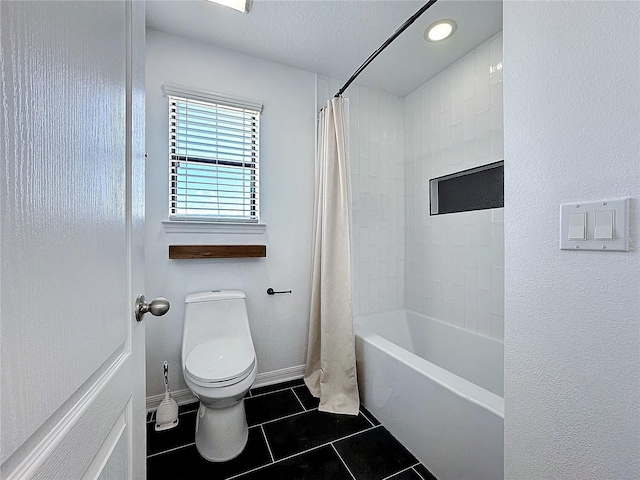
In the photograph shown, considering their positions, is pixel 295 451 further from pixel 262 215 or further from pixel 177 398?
pixel 262 215

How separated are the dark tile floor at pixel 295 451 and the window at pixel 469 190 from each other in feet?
5.34

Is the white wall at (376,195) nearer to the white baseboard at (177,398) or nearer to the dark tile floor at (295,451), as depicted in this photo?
the dark tile floor at (295,451)

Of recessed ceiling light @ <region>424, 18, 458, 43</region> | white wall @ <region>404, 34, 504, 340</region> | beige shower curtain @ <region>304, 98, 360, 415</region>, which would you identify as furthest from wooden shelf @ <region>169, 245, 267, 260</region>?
recessed ceiling light @ <region>424, 18, 458, 43</region>

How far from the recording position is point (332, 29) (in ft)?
5.90

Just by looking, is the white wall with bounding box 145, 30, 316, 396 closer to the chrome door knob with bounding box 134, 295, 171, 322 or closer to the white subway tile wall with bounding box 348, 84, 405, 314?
the white subway tile wall with bounding box 348, 84, 405, 314

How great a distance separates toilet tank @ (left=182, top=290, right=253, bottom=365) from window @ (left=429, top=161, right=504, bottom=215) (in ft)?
5.72

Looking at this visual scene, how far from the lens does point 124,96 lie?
571mm

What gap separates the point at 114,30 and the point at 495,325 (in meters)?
2.27

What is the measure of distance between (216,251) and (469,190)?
1911 millimetres

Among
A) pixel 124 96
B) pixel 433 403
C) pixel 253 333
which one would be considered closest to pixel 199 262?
pixel 253 333

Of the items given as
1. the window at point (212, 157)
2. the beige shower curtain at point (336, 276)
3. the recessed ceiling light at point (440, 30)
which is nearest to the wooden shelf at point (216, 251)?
the window at point (212, 157)

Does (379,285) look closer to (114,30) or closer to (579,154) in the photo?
(579,154)

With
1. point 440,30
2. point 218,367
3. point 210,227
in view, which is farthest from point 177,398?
point 440,30

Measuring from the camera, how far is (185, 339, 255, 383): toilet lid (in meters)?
1.38
